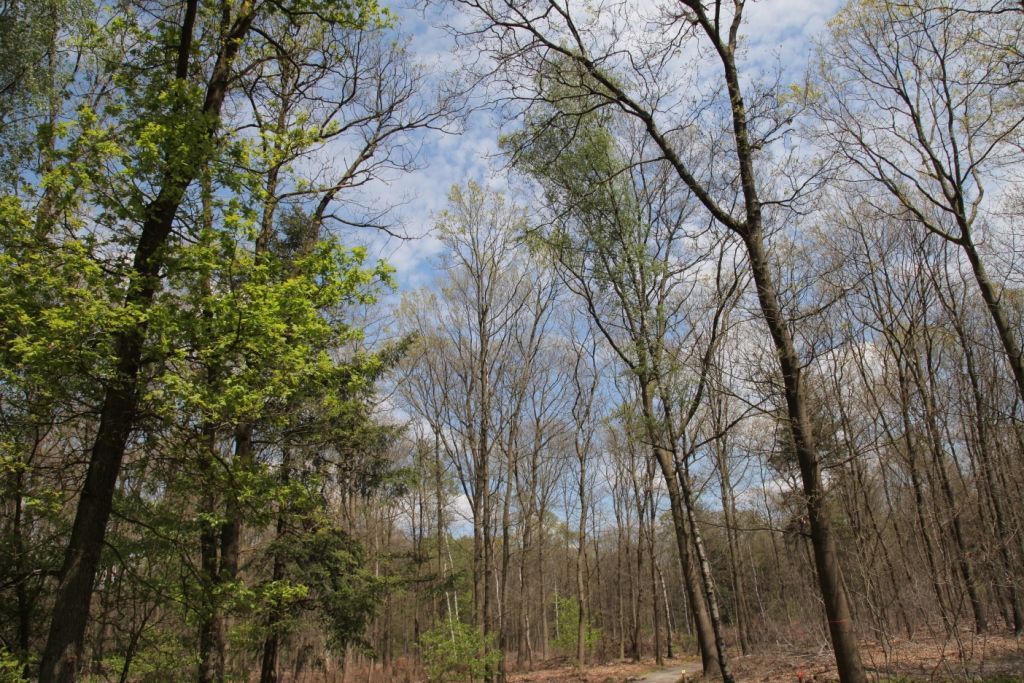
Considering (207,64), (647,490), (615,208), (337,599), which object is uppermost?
(207,64)

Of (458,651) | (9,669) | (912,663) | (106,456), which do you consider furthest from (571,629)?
(106,456)

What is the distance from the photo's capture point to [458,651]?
1307 cm

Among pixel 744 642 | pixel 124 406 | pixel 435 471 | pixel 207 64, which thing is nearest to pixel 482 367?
pixel 435 471

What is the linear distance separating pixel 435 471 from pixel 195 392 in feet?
43.9

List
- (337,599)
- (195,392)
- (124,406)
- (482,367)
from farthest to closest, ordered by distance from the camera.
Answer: (482,367) < (337,599) < (124,406) < (195,392)

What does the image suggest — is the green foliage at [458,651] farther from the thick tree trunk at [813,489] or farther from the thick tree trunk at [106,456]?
the thick tree trunk at [813,489]

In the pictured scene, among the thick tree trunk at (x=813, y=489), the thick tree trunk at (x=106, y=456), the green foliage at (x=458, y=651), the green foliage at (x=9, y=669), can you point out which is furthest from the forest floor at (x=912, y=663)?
the green foliage at (x=9, y=669)

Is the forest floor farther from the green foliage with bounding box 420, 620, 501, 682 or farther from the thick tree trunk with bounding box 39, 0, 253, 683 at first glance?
the thick tree trunk with bounding box 39, 0, 253, 683

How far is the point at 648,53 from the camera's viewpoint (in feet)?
20.9

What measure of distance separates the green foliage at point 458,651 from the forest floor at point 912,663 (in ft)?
13.1

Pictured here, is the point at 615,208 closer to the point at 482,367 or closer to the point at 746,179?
the point at 746,179

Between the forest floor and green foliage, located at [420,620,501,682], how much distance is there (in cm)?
401

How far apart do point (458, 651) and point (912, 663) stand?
8745 mm

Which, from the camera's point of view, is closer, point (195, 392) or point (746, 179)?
point (195, 392)
